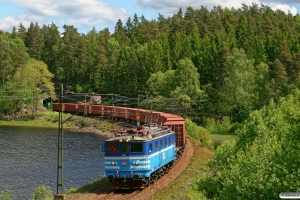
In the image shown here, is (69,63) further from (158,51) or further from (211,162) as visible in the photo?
(211,162)

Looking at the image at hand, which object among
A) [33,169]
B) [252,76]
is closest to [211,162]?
[33,169]

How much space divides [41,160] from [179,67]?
42267mm

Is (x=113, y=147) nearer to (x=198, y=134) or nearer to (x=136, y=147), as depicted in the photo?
(x=136, y=147)

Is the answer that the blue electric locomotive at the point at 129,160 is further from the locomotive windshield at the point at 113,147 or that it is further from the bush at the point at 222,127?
the bush at the point at 222,127

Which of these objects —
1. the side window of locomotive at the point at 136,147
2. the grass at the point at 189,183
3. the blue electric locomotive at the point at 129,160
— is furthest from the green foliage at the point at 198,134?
the side window of locomotive at the point at 136,147

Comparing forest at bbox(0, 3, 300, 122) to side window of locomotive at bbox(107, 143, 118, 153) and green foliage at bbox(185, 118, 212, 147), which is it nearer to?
green foliage at bbox(185, 118, 212, 147)

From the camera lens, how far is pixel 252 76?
89062 mm

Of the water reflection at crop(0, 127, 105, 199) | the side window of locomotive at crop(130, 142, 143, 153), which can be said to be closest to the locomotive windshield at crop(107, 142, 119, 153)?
the side window of locomotive at crop(130, 142, 143, 153)

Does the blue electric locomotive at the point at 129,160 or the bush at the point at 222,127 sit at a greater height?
the blue electric locomotive at the point at 129,160

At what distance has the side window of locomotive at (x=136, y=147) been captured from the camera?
92.1ft

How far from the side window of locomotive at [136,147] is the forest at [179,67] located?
30.0 metres

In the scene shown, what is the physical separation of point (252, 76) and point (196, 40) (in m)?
31.1

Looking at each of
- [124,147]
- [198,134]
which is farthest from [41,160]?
[124,147]

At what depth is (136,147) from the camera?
28.1 meters
